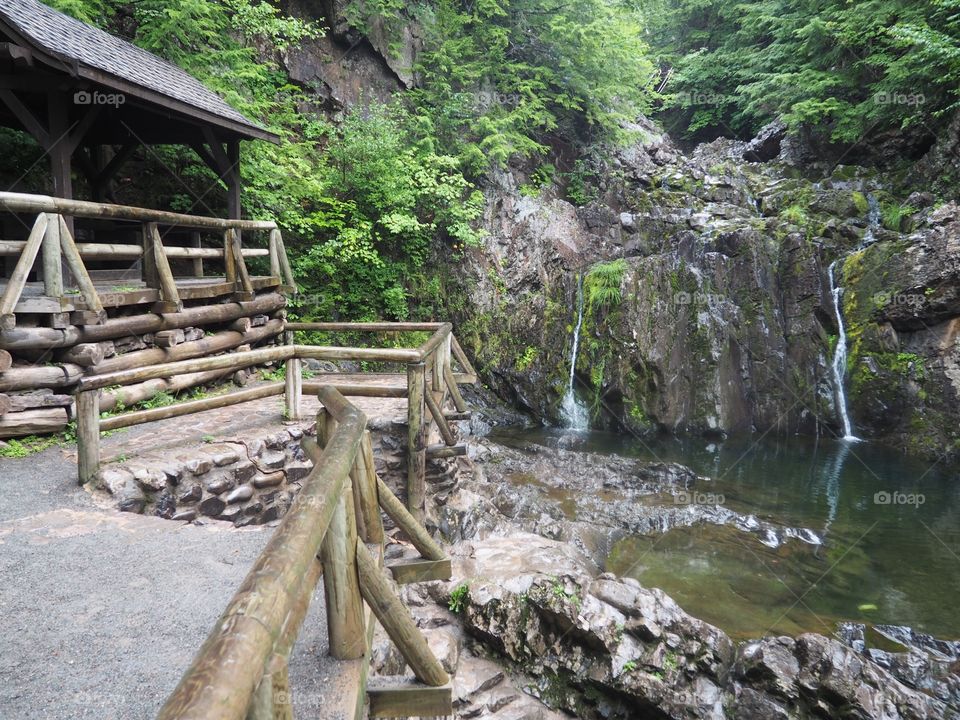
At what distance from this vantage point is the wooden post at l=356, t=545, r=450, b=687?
2.43 m

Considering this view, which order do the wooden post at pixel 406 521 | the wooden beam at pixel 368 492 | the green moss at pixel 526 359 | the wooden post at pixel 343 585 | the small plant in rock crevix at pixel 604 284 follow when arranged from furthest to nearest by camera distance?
1. the green moss at pixel 526 359
2. the small plant in rock crevix at pixel 604 284
3. the wooden post at pixel 406 521
4. the wooden beam at pixel 368 492
5. the wooden post at pixel 343 585

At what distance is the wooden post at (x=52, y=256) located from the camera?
5699mm

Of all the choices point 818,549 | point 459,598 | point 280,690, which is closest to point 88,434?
point 459,598

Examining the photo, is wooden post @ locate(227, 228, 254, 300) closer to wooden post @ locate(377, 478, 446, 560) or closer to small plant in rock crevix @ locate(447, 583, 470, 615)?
small plant in rock crevix @ locate(447, 583, 470, 615)

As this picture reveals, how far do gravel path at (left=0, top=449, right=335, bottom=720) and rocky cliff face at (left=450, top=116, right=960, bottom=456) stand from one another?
9.55 meters

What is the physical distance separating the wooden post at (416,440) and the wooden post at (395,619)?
3766 mm

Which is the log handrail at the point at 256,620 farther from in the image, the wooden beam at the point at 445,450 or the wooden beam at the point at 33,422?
the wooden beam at the point at 33,422

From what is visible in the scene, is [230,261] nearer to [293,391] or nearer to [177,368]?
[293,391]

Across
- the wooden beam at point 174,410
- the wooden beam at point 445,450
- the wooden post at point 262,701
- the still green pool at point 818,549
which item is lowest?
the still green pool at point 818,549

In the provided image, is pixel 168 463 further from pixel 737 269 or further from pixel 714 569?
pixel 737 269

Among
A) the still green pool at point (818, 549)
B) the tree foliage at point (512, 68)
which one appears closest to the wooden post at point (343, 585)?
the still green pool at point (818, 549)

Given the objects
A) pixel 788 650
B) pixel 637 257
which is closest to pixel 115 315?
pixel 788 650

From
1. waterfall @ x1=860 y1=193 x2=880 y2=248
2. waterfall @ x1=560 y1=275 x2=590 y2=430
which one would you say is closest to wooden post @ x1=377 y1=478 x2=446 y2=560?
waterfall @ x1=560 y1=275 x2=590 y2=430

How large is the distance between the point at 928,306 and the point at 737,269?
3.53m
